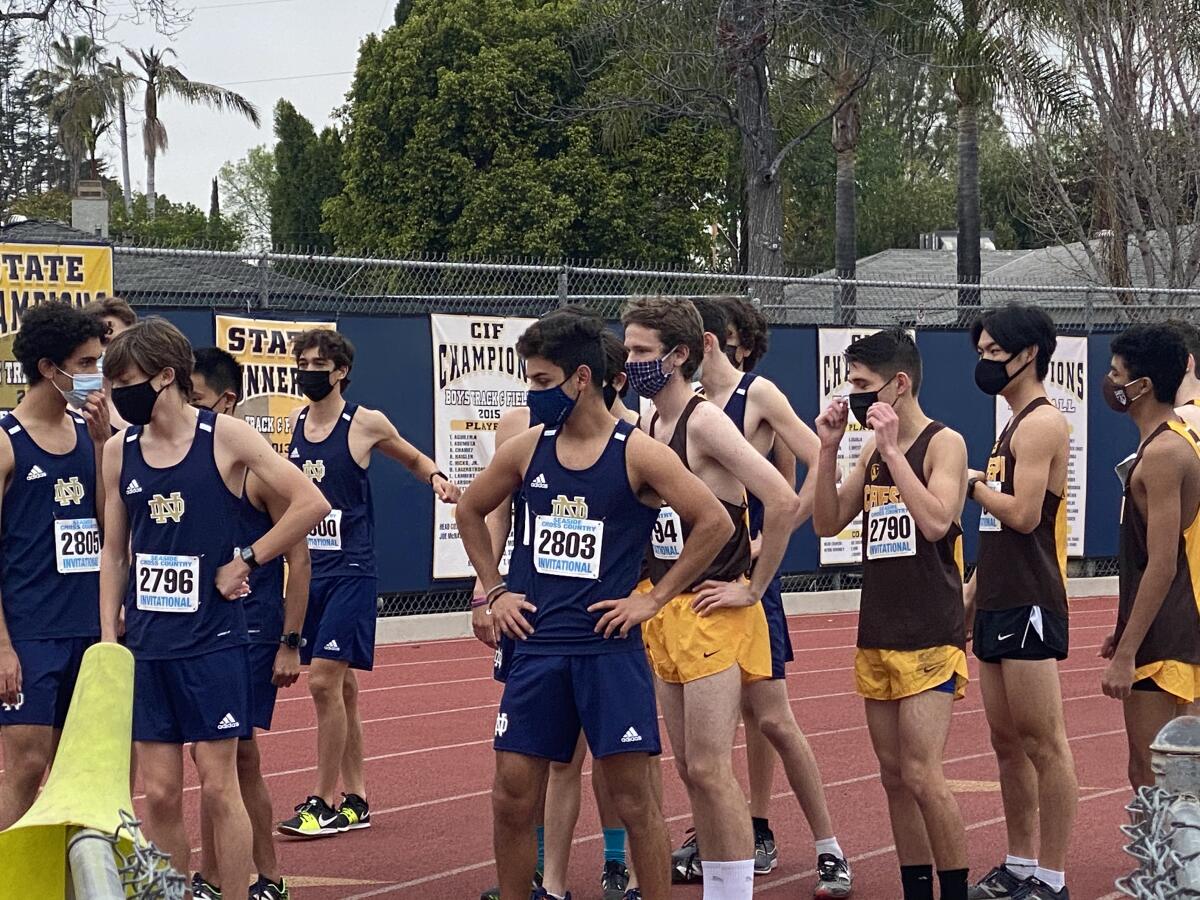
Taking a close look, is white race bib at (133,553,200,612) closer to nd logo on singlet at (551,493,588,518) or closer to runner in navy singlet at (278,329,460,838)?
nd logo on singlet at (551,493,588,518)

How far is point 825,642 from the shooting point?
584 inches

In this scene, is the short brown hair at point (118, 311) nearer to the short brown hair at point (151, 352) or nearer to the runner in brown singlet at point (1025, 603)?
the short brown hair at point (151, 352)

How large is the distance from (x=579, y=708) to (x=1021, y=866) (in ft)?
6.96

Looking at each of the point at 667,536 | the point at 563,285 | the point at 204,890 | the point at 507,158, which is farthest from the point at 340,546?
the point at 507,158

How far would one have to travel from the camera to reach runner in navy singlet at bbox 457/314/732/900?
5473 millimetres

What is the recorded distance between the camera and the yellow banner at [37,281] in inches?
459

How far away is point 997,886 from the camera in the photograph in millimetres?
6609

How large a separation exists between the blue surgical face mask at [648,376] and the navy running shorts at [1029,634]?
150cm

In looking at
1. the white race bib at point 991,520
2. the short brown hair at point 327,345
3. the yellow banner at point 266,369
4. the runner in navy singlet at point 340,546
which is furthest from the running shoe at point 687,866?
the yellow banner at point 266,369

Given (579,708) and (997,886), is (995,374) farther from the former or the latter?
(579,708)

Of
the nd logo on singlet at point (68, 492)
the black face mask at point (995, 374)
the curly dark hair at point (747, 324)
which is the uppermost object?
the curly dark hair at point (747, 324)

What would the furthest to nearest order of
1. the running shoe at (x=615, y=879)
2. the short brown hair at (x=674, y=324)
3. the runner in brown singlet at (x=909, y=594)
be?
the running shoe at (x=615, y=879)
the short brown hair at (x=674, y=324)
the runner in brown singlet at (x=909, y=594)

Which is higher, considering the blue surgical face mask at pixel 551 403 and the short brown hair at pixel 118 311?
the short brown hair at pixel 118 311

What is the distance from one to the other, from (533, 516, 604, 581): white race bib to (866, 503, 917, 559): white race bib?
1248mm
